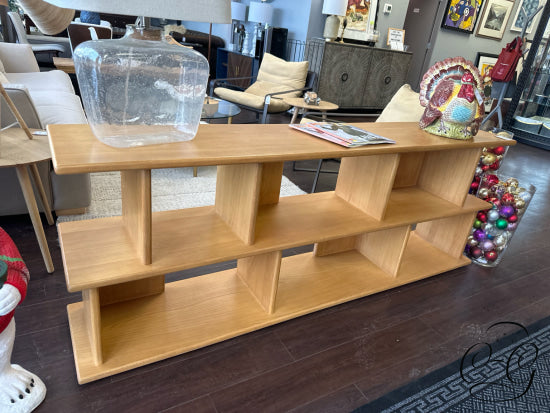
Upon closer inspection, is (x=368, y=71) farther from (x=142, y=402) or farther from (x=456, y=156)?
(x=142, y=402)

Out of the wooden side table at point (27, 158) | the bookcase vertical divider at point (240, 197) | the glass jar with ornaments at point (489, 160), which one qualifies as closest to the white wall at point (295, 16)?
the glass jar with ornaments at point (489, 160)

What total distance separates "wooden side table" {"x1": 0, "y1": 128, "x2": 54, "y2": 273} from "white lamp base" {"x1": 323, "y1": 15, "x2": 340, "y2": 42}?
4449 millimetres

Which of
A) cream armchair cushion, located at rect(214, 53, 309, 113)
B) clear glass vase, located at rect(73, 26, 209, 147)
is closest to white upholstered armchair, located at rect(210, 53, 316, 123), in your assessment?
→ cream armchair cushion, located at rect(214, 53, 309, 113)

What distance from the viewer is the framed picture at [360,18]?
5.68 meters

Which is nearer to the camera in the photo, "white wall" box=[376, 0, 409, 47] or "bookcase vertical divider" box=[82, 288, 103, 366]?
"bookcase vertical divider" box=[82, 288, 103, 366]

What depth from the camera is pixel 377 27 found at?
240 inches

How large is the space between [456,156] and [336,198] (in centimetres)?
71

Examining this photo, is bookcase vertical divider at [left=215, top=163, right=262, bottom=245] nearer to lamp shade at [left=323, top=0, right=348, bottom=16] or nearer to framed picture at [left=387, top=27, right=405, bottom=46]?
lamp shade at [left=323, top=0, right=348, bottom=16]

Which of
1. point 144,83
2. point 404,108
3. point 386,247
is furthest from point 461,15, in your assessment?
point 144,83

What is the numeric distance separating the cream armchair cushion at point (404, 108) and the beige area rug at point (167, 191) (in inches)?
34.5

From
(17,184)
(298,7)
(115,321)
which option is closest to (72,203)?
(17,184)

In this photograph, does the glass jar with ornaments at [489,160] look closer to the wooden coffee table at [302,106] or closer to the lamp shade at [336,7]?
the wooden coffee table at [302,106]

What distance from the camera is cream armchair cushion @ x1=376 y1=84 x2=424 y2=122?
2.49m

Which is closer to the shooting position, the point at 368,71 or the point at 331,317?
the point at 331,317
